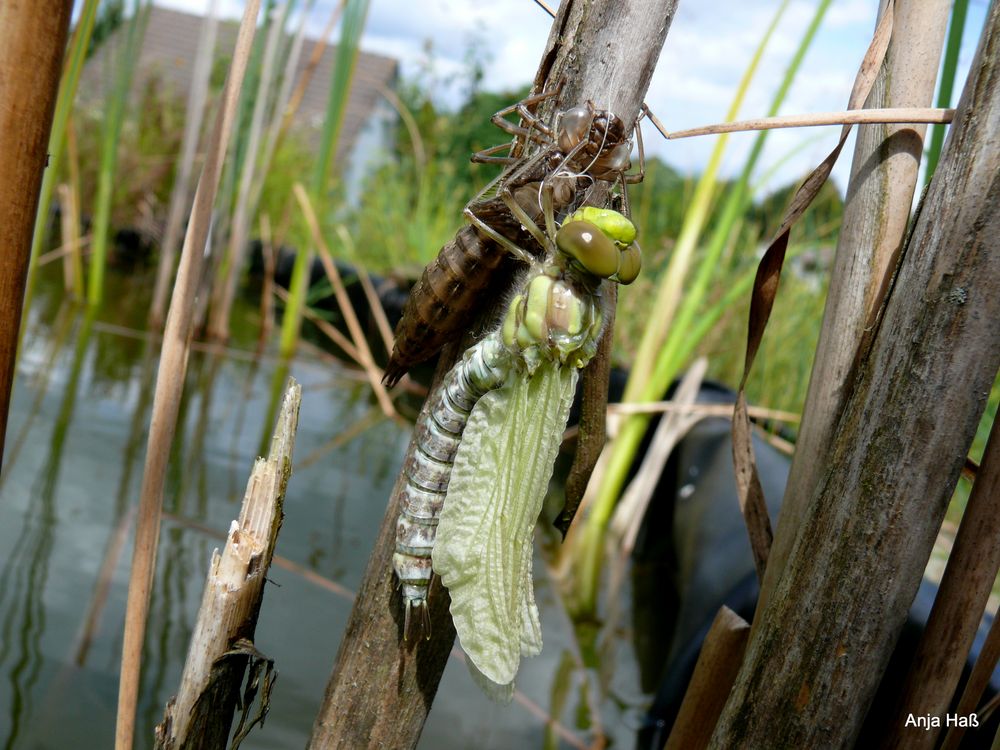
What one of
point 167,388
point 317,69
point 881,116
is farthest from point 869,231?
point 317,69

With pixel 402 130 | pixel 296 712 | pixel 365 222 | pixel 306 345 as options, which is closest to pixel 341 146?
pixel 402 130

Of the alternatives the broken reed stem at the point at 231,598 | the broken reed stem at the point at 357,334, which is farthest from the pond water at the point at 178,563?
the broken reed stem at the point at 231,598

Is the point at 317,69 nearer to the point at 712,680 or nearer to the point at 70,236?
the point at 70,236

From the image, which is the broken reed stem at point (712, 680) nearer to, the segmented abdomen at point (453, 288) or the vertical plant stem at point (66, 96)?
the segmented abdomen at point (453, 288)

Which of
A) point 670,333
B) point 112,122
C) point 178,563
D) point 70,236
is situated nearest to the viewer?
point 178,563

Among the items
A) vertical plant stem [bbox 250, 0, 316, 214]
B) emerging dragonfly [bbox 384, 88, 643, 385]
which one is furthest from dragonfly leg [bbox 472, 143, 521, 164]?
vertical plant stem [bbox 250, 0, 316, 214]

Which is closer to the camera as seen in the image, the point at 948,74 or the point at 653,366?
the point at 948,74
